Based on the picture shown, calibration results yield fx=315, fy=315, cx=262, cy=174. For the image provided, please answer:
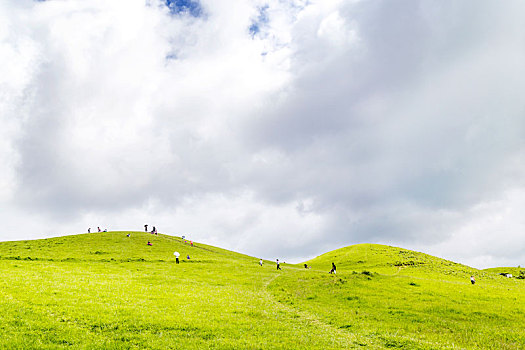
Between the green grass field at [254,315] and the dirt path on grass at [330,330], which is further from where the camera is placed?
the dirt path on grass at [330,330]

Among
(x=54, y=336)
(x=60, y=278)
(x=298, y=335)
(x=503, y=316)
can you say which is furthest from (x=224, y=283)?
(x=503, y=316)

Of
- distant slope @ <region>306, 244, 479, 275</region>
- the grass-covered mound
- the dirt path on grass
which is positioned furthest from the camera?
distant slope @ <region>306, 244, 479, 275</region>

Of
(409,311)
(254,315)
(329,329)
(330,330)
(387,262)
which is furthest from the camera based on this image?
(387,262)

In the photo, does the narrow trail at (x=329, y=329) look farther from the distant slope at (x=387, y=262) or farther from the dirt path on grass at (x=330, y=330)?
the distant slope at (x=387, y=262)

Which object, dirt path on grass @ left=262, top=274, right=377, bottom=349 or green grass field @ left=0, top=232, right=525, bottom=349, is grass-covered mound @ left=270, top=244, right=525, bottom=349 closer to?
green grass field @ left=0, top=232, right=525, bottom=349

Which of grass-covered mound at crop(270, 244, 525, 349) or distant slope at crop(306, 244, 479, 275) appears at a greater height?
distant slope at crop(306, 244, 479, 275)

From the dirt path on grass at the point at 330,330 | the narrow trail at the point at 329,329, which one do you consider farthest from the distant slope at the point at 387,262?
the dirt path on grass at the point at 330,330

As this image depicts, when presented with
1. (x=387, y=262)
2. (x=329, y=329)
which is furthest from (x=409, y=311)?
(x=387, y=262)

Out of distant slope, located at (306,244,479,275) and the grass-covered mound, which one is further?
distant slope, located at (306,244,479,275)

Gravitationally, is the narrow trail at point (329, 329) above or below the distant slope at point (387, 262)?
below

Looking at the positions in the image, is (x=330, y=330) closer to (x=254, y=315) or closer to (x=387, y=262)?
(x=254, y=315)

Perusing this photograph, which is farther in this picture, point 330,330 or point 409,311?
point 409,311

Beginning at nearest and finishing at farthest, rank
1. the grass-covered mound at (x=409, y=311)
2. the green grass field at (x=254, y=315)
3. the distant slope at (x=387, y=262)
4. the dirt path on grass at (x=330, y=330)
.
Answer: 1. the green grass field at (x=254, y=315)
2. the dirt path on grass at (x=330, y=330)
3. the grass-covered mound at (x=409, y=311)
4. the distant slope at (x=387, y=262)

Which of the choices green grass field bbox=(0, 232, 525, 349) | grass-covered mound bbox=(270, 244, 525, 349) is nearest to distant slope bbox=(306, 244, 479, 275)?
grass-covered mound bbox=(270, 244, 525, 349)
